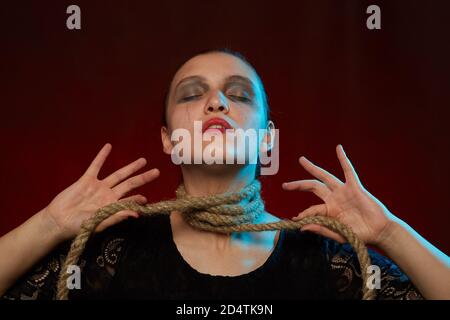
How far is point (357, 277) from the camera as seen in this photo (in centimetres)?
116

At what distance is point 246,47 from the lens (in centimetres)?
179

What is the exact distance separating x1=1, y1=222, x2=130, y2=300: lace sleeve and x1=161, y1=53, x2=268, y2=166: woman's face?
304 millimetres

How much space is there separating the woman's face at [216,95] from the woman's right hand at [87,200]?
159 millimetres

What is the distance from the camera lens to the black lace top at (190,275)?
112 centimetres

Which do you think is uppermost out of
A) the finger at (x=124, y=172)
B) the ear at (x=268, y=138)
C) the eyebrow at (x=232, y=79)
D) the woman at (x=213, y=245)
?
the eyebrow at (x=232, y=79)

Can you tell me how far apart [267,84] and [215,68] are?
579 millimetres

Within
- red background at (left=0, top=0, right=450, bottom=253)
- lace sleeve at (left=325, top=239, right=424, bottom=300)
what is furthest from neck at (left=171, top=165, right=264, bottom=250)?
red background at (left=0, top=0, right=450, bottom=253)

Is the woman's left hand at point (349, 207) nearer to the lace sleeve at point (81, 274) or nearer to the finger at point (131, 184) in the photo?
the finger at point (131, 184)

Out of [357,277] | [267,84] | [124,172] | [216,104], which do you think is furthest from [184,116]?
[267,84]

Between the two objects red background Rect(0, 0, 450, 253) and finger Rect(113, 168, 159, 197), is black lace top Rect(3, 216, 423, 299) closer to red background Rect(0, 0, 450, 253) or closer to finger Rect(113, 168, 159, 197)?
finger Rect(113, 168, 159, 197)

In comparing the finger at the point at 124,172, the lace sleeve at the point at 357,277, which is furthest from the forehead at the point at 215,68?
the lace sleeve at the point at 357,277

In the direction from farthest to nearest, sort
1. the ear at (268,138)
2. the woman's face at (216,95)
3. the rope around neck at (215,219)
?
the ear at (268,138) → the woman's face at (216,95) → the rope around neck at (215,219)

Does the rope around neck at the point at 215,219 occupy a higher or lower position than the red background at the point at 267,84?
lower

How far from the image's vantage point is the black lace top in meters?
1.12
